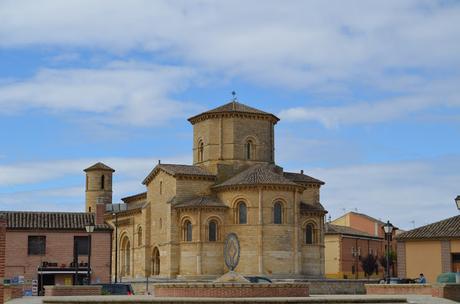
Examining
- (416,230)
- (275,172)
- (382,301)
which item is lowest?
(382,301)

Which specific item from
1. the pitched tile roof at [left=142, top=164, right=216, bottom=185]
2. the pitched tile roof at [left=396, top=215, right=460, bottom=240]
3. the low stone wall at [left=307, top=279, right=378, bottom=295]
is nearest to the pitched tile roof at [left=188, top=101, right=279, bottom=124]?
the pitched tile roof at [left=142, top=164, right=216, bottom=185]

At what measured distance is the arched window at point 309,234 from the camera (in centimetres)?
6016

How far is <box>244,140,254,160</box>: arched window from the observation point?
63.0 metres

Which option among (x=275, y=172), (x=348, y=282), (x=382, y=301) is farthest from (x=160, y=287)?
(x=275, y=172)

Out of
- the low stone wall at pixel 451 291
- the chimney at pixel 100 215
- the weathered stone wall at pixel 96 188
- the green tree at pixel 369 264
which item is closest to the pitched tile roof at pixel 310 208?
the chimney at pixel 100 215

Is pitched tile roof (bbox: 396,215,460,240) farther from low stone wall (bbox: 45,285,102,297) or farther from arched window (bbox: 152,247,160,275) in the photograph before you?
arched window (bbox: 152,247,160,275)

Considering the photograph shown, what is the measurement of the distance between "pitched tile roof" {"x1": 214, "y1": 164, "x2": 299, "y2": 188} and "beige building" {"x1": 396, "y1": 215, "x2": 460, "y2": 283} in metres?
12.7

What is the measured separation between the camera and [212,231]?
189 feet

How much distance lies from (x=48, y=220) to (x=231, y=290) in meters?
27.2

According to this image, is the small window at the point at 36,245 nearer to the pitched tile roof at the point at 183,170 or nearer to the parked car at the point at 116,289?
the pitched tile roof at the point at 183,170

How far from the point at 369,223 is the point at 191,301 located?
236 ft

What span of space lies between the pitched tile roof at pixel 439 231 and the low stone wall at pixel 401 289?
37.9 ft

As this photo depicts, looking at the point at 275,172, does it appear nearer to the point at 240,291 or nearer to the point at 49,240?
the point at 49,240

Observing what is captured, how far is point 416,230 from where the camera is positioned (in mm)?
46719
